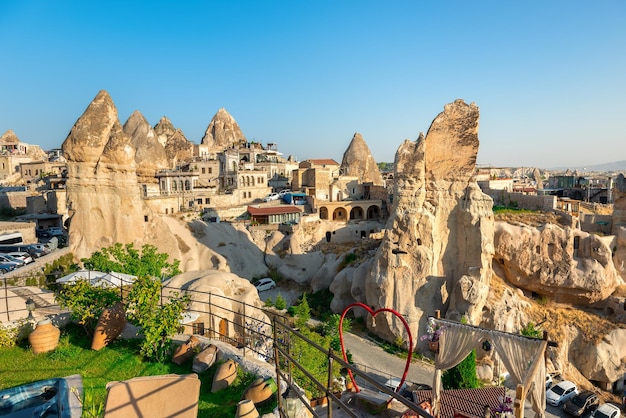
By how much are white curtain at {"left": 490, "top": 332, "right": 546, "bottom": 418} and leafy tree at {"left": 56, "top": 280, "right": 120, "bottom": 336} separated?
349 inches

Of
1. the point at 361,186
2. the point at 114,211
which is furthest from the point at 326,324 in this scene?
the point at 361,186

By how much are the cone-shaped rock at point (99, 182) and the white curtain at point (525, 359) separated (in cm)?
2235

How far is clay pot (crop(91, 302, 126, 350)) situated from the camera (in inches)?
320

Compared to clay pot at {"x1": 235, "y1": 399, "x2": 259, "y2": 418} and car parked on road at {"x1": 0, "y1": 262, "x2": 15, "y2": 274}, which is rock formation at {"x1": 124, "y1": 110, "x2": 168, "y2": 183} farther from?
clay pot at {"x1": 235, "y1": 399, "x2": 259, "y2": 418}

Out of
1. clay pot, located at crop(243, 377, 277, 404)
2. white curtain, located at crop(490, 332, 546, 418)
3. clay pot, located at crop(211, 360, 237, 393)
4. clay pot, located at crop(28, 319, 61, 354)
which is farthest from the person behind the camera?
clay pot, located at crop(28, 319, 61, 354)

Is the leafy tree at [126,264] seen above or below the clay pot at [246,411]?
below

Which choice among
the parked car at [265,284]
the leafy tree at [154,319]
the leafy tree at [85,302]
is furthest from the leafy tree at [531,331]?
the leafy tree at [85,302]

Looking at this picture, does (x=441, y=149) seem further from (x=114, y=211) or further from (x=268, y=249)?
(x=114, y=211)

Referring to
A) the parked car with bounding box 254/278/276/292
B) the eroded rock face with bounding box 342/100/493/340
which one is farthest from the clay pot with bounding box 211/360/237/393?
the parked car with bounding box 254/278/276/292

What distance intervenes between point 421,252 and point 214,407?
60.4ft

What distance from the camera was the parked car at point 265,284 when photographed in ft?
95.0

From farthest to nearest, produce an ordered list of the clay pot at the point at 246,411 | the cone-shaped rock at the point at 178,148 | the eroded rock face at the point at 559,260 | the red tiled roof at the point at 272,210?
the cone-shaped rock at the point at 178,148, the red tiled roof at the point at 272,210, the eroded rock face at the point at 559,260, the clay pot at the point at 246,411

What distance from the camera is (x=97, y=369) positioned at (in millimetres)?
7328

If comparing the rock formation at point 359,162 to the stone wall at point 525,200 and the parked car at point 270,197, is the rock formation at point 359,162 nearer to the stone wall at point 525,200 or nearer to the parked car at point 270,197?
the parked car at point 270,197
